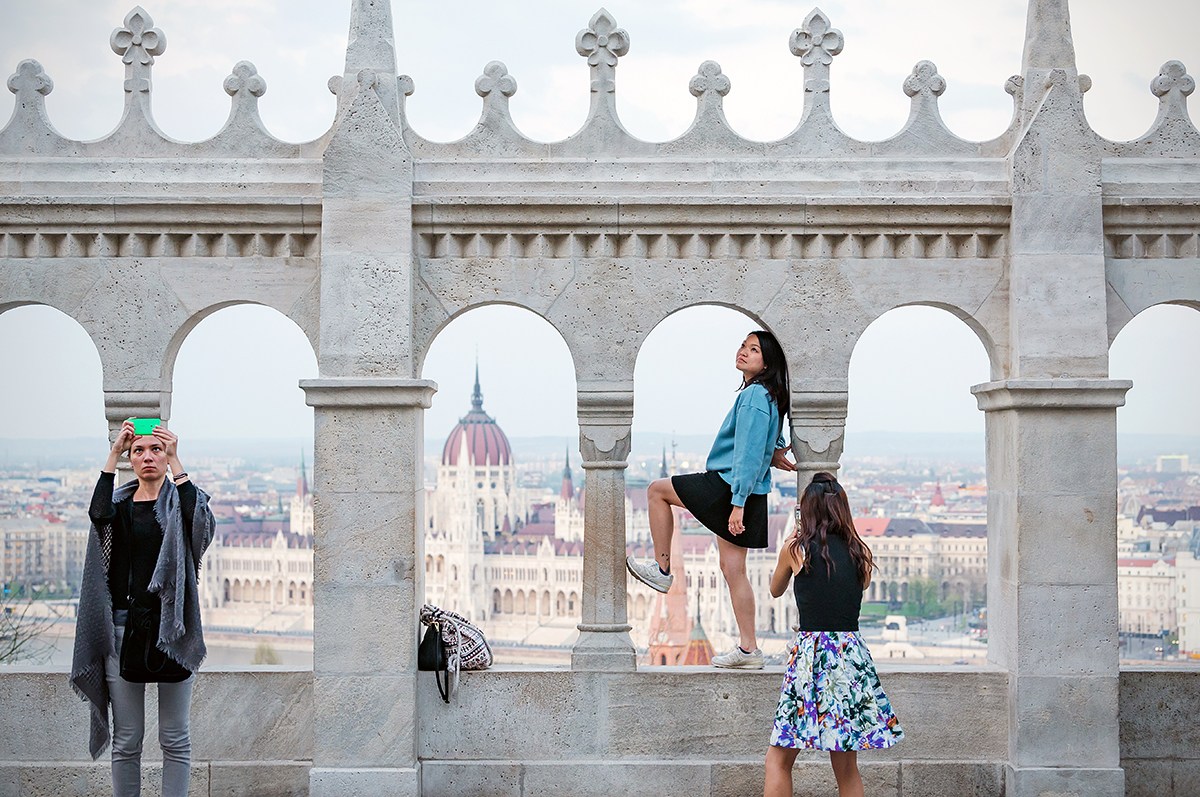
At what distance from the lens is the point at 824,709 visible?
603 centimetres

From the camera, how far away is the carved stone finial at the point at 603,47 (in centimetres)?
743

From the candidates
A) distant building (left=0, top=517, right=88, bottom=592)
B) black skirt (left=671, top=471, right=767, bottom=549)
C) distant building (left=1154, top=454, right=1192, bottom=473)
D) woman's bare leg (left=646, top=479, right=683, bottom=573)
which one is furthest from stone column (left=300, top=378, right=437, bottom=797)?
distant building (left=1154, top=454, right=1192, bottom=473)

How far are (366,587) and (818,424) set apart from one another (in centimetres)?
241

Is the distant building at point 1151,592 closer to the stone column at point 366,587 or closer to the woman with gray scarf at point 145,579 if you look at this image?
the stone column at point 366,587

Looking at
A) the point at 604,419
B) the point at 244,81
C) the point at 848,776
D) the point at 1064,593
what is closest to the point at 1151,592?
the point at 1064,593

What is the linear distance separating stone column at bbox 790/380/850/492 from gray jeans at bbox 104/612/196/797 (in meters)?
3.22

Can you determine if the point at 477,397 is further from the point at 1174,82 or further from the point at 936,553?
the point at 1174,82

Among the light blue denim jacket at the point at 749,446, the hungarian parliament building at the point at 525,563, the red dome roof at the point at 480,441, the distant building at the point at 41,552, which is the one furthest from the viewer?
the red dome roof at the point at 480,441

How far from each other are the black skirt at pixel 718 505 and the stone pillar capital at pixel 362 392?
1.37 meters

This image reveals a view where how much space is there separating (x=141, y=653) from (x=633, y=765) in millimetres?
2724

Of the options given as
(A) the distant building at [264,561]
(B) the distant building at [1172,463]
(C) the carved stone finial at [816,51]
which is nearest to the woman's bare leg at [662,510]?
(C) the carved stone finial at [816,51]

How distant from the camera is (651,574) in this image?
7.27 metres

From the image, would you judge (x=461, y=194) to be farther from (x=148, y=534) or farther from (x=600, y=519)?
(x=148, y=534)

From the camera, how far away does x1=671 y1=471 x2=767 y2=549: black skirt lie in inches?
286
